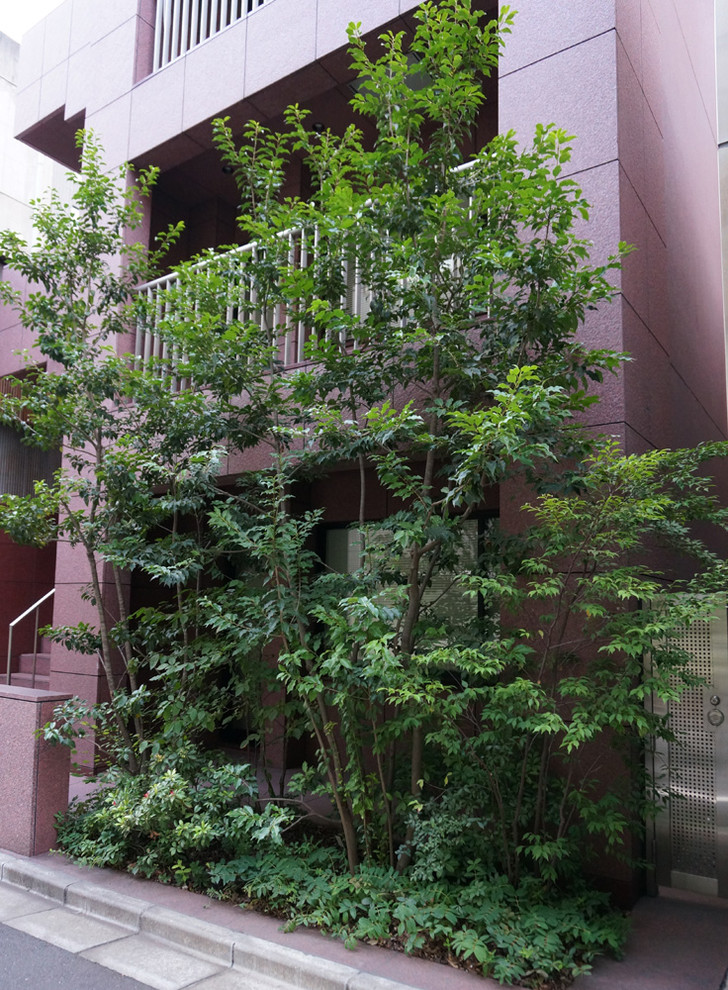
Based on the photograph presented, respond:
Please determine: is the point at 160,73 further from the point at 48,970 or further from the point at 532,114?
the point at 48,970

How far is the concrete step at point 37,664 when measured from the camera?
38.0 ft

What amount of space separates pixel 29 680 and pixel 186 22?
9256 millimetres

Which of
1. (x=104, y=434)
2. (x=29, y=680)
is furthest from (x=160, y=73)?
(x=29, y=680)

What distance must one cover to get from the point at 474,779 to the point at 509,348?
289 cm

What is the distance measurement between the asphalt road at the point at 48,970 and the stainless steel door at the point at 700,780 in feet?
12.1

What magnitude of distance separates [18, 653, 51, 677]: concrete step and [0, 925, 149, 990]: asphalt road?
7.06 meters

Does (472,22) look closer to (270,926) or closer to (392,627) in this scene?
(392,627)

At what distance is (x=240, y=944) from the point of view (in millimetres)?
4605

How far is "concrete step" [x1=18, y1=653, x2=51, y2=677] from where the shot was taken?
11.6 m

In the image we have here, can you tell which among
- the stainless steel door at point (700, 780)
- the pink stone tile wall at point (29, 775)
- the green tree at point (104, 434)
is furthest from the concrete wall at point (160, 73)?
the pink stone tile wall at point (29, 775)

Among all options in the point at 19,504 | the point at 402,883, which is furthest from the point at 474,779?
the point at 19,504

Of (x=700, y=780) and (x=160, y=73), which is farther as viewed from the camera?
(x=160, y=73)

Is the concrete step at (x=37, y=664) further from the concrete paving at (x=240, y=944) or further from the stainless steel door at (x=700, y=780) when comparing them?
the stainless steel door at (x=700, y=780)

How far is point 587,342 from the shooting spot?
5766 millimetres
